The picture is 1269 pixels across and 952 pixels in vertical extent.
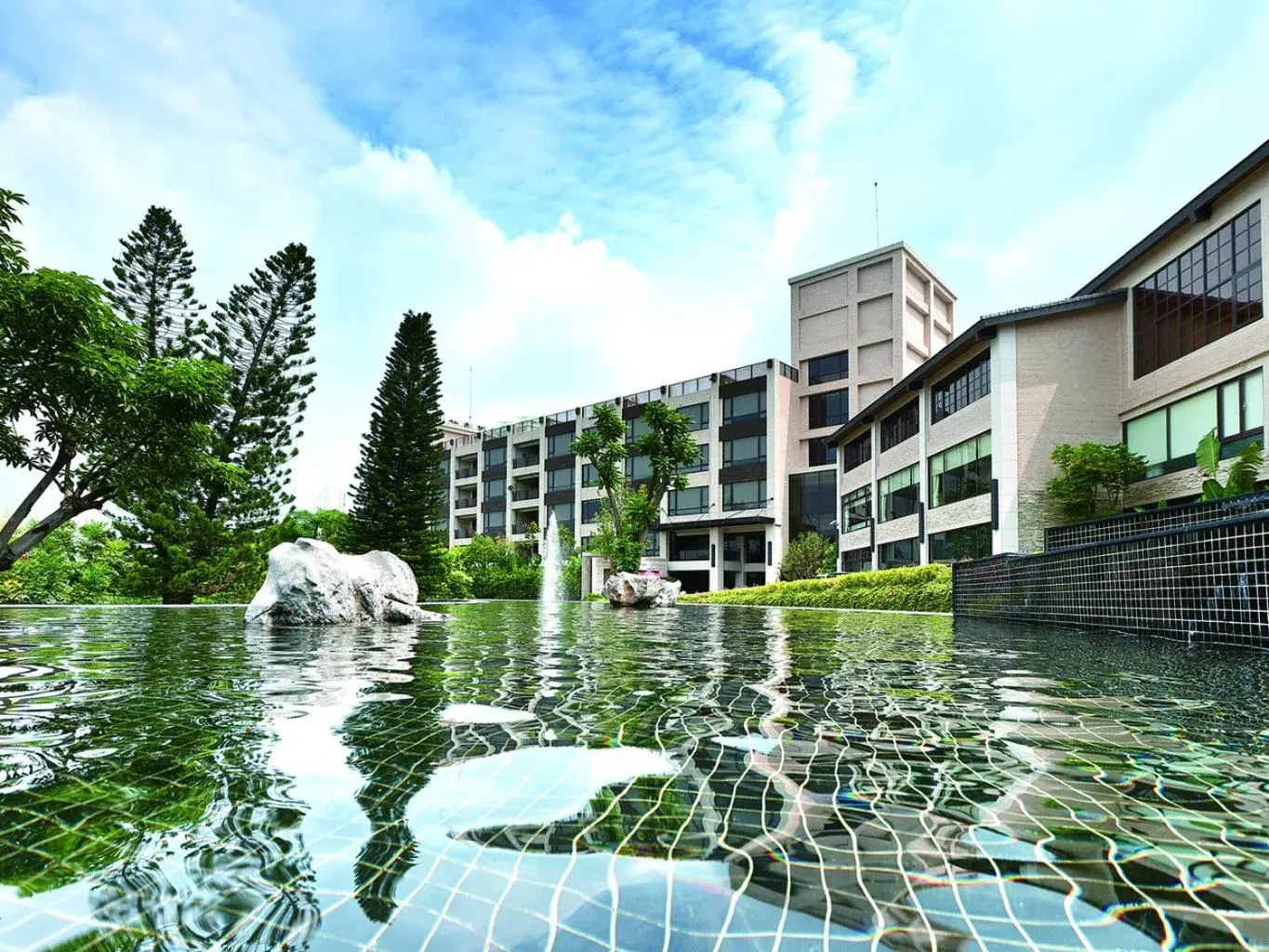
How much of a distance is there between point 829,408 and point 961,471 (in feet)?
60.6

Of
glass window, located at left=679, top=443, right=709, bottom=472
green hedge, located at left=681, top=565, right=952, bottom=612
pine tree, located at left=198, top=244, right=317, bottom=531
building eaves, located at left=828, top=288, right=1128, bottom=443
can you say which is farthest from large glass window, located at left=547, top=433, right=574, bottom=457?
building eaves, located at left=828, top=288, right=1128, bottom=443

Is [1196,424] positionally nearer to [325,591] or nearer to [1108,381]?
[1108,381]

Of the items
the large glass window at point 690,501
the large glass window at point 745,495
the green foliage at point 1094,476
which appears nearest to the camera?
the green foliage at point 1094,476

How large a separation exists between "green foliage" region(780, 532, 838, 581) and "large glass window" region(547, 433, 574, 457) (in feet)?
69.1

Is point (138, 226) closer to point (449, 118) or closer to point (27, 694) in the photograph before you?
point (449, 118)

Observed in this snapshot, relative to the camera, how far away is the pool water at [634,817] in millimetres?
1315

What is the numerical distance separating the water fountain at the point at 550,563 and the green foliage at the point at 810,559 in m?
12.0

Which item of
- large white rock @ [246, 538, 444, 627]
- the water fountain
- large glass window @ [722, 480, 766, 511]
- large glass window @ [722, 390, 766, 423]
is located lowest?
the water fountain

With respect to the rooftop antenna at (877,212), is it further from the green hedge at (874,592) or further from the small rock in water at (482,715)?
the small rock in water at (482,715)

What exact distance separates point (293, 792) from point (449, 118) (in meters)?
14.9

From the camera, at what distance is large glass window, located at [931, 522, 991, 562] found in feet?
71.0

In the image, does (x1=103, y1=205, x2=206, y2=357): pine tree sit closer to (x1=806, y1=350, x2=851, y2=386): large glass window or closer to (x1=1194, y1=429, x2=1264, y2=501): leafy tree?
(x1=1194, y1=429, x2=1264, y2=501): leafy tree

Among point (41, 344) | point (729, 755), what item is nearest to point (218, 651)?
point (729, 755)

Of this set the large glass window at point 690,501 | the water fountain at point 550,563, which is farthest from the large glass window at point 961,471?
the large glass window at point 690,501
